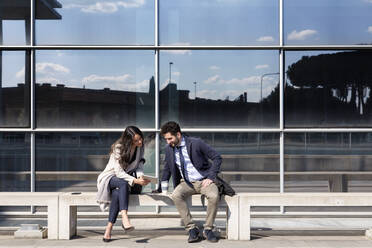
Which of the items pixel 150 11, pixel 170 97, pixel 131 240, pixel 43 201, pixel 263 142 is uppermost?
pixel 150 11

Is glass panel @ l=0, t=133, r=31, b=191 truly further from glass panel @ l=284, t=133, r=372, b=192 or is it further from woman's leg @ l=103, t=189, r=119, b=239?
glass panel @ l=284, t=133, r=372, b=192

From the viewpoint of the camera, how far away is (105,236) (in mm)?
7480

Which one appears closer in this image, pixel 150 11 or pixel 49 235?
pixel 49 235

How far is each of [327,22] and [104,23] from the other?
3965mm

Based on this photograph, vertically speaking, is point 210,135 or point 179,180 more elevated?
point 210,135

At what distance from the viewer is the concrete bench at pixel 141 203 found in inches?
300

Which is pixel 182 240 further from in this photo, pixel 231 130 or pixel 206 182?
pixel 231 130

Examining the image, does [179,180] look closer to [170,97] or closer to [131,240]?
[131,240]

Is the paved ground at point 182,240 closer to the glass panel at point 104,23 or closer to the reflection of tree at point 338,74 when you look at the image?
the reflection of tree at point 338,74

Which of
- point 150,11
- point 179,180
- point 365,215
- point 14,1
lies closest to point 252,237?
point 179,180

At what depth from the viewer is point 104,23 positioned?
966 cm

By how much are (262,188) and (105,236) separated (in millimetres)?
3321

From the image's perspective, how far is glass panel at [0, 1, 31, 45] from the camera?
9.62m

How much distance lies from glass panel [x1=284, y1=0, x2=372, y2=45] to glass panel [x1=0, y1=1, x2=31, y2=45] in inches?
181
